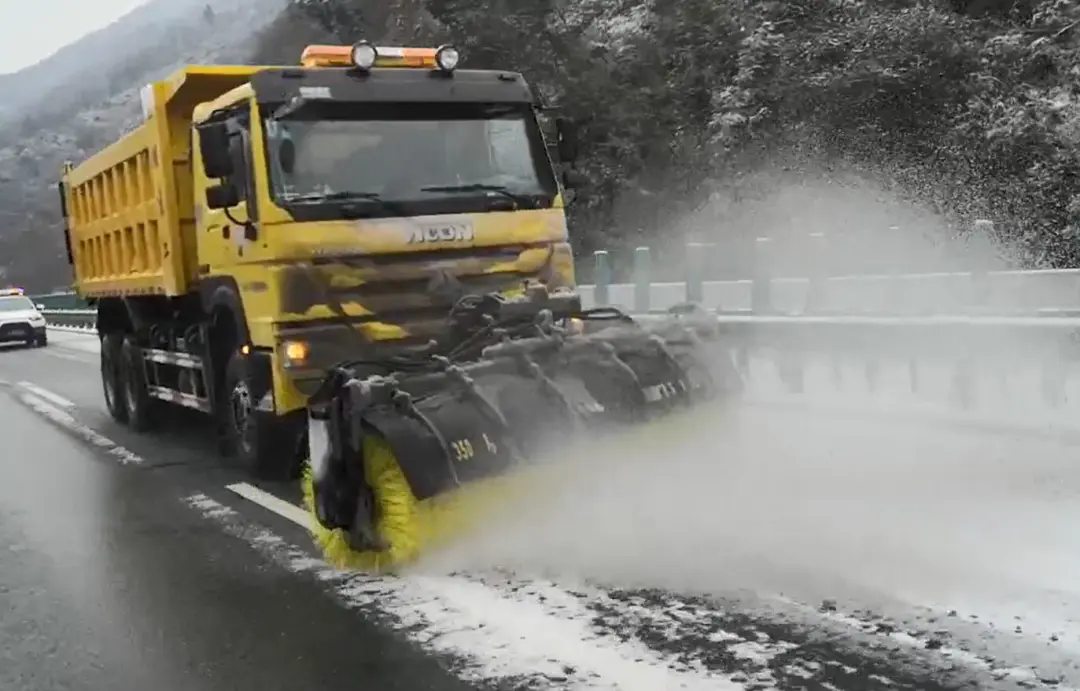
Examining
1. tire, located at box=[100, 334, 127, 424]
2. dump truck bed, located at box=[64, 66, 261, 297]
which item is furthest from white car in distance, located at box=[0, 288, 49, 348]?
dump truck bed, located at box=[64, 66, 261, 297]

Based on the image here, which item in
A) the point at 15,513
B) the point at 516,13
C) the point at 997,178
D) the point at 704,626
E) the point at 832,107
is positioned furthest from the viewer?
the point at 516,13

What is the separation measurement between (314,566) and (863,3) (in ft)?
57.6

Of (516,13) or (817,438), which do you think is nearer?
(817,438)

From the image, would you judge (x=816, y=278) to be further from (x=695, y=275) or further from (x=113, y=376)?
(x=113, y=376)

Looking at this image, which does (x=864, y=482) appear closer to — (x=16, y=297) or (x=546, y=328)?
(x=546, y=328)

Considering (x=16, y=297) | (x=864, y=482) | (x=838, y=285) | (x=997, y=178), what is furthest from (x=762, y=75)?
(x=16, y=297)

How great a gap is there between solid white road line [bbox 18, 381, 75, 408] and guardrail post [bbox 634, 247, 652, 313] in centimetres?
687

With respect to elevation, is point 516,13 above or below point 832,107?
above

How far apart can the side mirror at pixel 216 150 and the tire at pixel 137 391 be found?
4.14 meters

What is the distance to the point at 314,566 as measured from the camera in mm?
5570

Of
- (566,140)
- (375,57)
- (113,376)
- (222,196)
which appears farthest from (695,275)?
(222,196)

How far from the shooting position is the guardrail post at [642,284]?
13.6 m

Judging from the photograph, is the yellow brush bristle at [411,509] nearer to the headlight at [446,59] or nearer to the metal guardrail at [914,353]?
the metal guardrail at [914,353]

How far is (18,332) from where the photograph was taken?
28.7 metres
